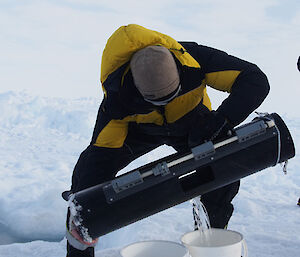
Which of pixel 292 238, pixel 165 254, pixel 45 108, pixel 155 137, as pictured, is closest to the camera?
pixel 165 254

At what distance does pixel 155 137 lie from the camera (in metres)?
1.78

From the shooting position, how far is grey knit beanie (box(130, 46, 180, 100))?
3.97 ft

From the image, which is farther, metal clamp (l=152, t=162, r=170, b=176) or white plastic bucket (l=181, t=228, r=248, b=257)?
metal clamp (l=152, t=162, r=170, b=176)

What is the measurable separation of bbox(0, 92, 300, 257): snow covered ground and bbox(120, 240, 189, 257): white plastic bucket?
0.87 meters

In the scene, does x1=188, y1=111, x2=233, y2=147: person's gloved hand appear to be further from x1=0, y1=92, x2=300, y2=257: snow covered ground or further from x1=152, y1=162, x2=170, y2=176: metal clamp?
x1=0, y1=92, x2=300, y2=257: snow covered ground

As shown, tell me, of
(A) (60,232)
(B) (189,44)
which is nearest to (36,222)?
(A) (60,232)

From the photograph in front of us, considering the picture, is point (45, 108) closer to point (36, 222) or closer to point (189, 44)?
point (36, 222)

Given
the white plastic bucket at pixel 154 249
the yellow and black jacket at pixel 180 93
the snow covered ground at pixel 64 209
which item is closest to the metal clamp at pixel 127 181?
the white plastic bucket at pixel 154 249

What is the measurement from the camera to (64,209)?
353 cm

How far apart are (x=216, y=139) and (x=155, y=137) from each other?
1.75 ft

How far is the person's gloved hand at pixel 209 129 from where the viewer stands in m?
1.27

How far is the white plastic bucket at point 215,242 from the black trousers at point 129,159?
400 mm

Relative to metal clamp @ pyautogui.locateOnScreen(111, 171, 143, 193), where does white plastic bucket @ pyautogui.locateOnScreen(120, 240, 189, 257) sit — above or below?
below

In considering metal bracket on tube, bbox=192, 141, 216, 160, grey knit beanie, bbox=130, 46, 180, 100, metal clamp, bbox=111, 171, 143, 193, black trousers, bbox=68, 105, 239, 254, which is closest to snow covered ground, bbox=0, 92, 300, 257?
black trousers, bbox=68, 105, 239, 254
